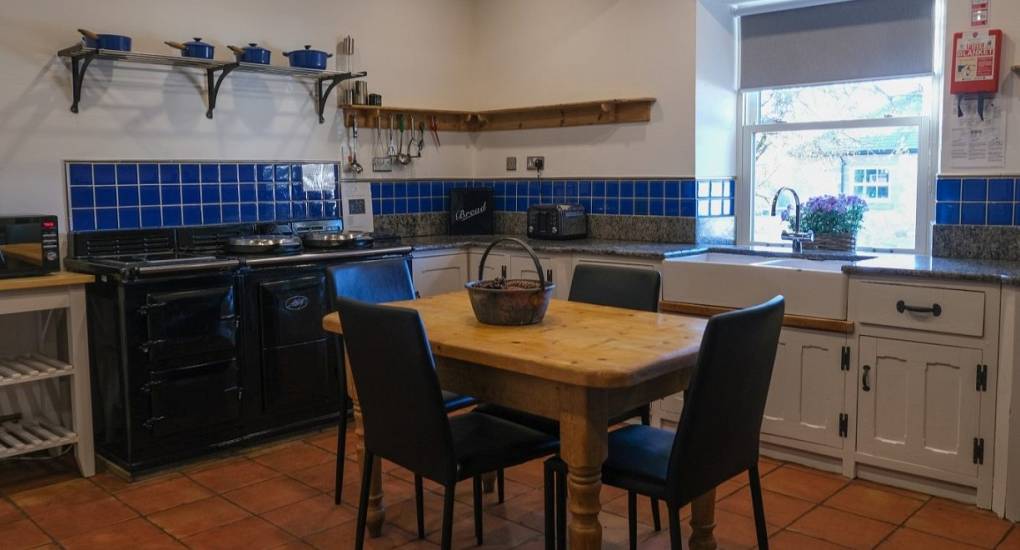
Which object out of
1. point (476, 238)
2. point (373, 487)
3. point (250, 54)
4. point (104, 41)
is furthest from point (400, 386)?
point (476, 238)

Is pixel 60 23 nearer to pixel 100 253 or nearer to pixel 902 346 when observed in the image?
pixel 100 253

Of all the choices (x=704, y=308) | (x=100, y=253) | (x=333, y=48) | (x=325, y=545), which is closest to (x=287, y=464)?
(x=325, y=545)


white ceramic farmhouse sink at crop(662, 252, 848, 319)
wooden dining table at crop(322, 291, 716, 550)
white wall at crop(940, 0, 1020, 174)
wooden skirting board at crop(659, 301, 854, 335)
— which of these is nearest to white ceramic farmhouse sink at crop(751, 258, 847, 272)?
white ceramic farmhouse sink at crop(662, 252, 848, 319)

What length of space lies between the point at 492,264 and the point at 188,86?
1.72 metres

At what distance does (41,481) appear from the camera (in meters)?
Result: 3.41

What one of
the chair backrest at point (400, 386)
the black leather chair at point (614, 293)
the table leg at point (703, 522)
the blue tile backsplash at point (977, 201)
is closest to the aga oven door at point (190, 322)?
the black leather chair at point (614, 293)

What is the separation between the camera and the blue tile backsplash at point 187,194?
12.5 feet

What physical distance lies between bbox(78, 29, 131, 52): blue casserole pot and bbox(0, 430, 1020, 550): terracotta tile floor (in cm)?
171

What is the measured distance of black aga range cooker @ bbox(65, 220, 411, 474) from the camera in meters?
3.37

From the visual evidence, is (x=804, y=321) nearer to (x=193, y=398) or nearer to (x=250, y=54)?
(x=193, y=398)

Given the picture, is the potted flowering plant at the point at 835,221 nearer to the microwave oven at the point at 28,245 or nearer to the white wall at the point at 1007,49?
the white wall at the point at 1007,49

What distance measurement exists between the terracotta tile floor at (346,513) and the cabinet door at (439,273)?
1235mm

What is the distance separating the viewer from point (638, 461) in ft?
7.29

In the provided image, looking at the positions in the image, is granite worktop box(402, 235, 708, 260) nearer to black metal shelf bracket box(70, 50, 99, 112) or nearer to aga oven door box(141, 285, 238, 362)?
aga oven door box(141, 285, 238, 362)
